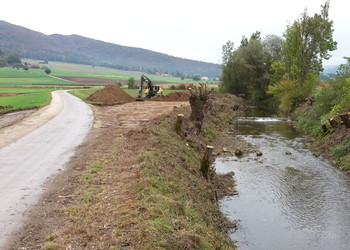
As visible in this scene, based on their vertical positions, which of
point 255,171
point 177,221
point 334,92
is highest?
point 334,92

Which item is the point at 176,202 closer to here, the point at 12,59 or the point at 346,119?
the point at 346,119

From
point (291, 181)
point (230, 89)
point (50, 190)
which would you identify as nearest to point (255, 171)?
point (291, 181)

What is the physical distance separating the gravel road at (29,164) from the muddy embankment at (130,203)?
0.47 metres

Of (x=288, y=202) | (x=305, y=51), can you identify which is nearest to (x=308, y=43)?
(x=305, y=51)

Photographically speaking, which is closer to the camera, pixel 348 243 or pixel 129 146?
pixel 348 243

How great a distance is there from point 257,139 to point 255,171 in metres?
9.24

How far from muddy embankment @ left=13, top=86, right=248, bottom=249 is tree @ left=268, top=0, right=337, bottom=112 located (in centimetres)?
3354

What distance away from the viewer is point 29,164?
12992mm

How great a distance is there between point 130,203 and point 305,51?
45.5 meters

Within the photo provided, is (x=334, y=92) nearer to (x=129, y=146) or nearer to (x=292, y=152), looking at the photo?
(x=292, y=152)

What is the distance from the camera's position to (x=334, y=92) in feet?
89.7

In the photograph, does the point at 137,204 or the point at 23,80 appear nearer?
the point at 137,204

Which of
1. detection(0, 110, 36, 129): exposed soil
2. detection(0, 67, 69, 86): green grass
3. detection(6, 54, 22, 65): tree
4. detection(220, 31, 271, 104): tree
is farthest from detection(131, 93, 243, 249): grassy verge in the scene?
detection(6, 54, 22, 65): tree

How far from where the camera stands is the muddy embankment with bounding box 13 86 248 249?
7152mm
